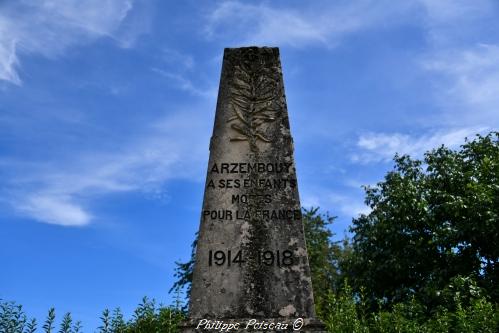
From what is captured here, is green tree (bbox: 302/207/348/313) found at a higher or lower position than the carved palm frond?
higher

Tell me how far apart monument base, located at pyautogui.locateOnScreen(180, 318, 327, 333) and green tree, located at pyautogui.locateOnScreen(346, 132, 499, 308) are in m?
14.8

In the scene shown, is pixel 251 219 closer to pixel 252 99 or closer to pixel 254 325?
pixel 254 325

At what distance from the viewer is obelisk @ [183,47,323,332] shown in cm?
700

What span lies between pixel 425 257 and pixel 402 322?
35.5 feet

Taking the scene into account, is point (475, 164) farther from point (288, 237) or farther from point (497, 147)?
point (288, 237)

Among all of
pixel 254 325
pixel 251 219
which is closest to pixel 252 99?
pixel 251 219

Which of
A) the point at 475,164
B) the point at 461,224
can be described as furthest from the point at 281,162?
the point at 475,164

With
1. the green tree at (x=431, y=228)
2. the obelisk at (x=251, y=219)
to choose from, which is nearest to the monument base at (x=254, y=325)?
the obelisk at (x=251, y=219)

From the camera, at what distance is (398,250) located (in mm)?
24453

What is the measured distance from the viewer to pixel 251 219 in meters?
7.56

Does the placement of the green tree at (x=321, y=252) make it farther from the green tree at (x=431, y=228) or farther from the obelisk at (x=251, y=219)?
the obelisk at (x=251, y=219)

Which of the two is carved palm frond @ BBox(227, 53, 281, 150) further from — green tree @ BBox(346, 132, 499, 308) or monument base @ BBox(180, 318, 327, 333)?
green tree @ BBox(346, 132, 499, 308)

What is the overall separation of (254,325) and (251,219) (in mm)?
1434

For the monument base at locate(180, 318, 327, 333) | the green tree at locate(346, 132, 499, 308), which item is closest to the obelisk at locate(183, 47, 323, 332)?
the monument base at locate(180, 318, 327, 333)
